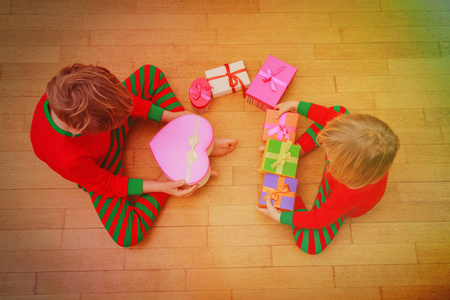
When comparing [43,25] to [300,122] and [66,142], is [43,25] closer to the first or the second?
→ [66,142]

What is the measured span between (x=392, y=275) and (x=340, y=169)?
0.65 metres

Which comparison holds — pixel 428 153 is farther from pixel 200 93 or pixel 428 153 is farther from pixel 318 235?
pixel 200 93

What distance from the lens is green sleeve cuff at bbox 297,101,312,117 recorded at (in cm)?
131

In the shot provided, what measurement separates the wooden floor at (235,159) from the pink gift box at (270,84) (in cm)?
8

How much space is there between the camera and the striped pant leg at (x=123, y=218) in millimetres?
1226

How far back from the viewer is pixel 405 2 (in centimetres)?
158

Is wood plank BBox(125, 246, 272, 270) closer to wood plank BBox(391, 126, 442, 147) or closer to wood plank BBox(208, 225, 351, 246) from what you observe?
wood plank BBox(208, 225, 351, 246)

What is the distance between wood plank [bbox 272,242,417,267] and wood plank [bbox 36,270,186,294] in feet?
1.36

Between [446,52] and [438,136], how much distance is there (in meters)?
0.43

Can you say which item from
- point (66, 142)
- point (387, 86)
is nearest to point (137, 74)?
point (66, 142)

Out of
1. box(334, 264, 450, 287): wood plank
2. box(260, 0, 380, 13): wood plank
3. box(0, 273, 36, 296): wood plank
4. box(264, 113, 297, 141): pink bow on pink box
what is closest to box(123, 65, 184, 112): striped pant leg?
box(264, 113, 297, 141): pink bow on pink box

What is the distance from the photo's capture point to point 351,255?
1.29 m

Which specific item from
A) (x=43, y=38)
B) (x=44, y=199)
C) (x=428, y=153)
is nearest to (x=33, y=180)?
(x=44, y=199)

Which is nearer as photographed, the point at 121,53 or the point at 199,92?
the point at 199,92
